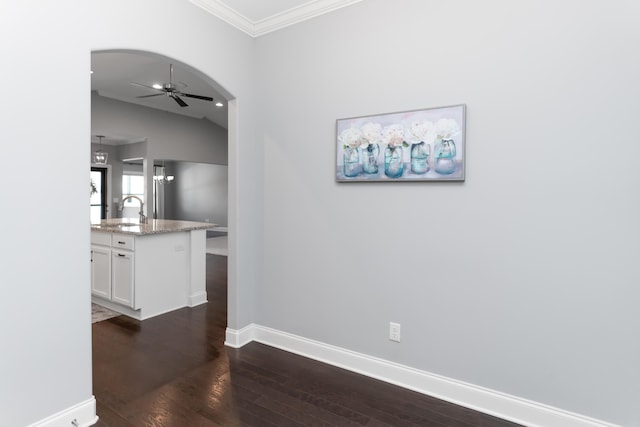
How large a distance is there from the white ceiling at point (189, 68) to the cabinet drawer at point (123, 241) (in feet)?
5.89

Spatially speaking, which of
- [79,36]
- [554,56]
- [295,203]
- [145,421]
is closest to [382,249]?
[295,203]

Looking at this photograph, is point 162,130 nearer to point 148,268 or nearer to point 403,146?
point 148,268

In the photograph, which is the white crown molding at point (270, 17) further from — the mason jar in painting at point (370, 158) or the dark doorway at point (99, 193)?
the dark doorway at point (99, 193)

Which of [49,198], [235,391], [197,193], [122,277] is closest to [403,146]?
[235,391]

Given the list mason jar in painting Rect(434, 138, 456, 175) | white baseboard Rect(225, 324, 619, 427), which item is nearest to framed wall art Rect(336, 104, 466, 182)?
mason jar in painting Rect(434, 138, 456, 175)

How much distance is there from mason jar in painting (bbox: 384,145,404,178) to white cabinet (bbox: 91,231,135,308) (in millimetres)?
2763

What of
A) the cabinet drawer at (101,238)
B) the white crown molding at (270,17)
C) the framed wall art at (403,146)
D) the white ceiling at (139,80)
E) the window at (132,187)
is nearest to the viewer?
the framed wall art at (403,146)

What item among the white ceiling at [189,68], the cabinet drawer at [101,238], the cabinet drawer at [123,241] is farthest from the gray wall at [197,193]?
the cabinet drawer at [123,241]

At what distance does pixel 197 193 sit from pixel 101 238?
334 inches

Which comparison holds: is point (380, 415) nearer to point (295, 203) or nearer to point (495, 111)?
point (295, 203)

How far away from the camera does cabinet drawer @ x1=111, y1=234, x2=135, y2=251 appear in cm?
371

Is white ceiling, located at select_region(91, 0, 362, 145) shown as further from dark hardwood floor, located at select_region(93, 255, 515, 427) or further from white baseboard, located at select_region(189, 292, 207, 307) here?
white baseboard, located at select_region(189, 292, 207, 307)

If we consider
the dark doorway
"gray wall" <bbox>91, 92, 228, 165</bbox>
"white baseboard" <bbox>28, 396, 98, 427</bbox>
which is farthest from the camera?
the dark doorway

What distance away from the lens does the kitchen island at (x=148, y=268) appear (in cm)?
375
